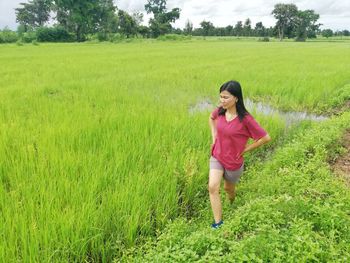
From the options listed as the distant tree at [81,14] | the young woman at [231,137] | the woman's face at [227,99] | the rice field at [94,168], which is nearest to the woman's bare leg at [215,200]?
the young woman at [231,137]

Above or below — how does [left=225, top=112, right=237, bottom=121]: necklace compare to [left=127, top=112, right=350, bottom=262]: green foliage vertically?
above

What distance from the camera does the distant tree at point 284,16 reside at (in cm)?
6956

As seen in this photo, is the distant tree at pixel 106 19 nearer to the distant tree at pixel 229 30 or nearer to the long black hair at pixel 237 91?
the distant tree at pixel 229 30

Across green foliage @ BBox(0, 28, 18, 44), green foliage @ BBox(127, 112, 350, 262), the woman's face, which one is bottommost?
green foliage @ BBox(127, 112, 350, 262)

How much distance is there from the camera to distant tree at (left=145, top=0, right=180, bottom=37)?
54250mm

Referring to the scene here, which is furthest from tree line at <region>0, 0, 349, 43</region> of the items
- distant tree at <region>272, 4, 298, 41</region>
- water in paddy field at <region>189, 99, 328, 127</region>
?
water in paddy field at <region>189, 99, 328, 127</region>

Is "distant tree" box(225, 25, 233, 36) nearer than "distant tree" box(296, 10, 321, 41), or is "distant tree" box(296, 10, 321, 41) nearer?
"distant tree" box(296, 10, 321, 41)

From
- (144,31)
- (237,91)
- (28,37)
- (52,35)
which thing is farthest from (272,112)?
(144,31)

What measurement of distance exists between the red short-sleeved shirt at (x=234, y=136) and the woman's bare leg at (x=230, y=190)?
23 centimetres

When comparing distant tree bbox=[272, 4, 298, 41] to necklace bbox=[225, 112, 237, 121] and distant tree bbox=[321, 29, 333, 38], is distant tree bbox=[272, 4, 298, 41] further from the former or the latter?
necklace bbox=[225, 112, 237, 121]

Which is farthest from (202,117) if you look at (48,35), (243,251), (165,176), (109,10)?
(109,10)

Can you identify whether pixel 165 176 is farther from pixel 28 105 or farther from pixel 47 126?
pixel 28 105

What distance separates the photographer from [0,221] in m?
2.37

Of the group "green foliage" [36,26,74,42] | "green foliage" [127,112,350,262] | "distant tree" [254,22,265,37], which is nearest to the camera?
"green foliage" [127,112,350,262]
